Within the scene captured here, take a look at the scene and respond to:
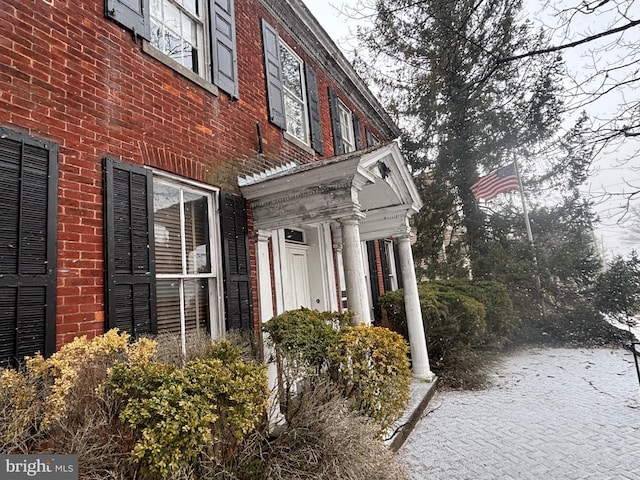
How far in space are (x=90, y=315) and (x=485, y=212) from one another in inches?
520

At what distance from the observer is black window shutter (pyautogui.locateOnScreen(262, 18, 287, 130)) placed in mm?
5473

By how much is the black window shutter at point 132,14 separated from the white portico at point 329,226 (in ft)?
6.24

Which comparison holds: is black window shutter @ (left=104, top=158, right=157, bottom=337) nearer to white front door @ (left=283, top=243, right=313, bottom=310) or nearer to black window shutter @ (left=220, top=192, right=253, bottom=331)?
black window shutter @ (left=220, top=192, right=253, bottom=331)

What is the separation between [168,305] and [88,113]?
1.84 meters

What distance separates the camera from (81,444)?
1.71m

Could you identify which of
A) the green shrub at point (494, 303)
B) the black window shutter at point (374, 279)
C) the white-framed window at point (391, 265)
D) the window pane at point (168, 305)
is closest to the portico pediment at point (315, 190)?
the window pane at point (168, 305)

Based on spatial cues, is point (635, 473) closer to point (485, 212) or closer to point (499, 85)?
point (485, 212)

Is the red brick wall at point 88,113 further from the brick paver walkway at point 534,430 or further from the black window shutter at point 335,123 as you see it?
the black window shutter at point 335,123

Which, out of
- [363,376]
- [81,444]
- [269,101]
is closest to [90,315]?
[81,444]

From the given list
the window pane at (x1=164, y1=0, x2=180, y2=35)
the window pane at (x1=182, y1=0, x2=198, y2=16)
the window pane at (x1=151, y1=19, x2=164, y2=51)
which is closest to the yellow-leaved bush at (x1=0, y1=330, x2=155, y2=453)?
the window pane at (x1=151, y1=19, x2=164, y2=51)

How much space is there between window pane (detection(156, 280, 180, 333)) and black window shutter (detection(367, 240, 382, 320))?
5.76m

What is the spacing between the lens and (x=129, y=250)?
3.03 meters

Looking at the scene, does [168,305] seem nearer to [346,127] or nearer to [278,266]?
[278,266]

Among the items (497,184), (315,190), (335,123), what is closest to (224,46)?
(315,190)
